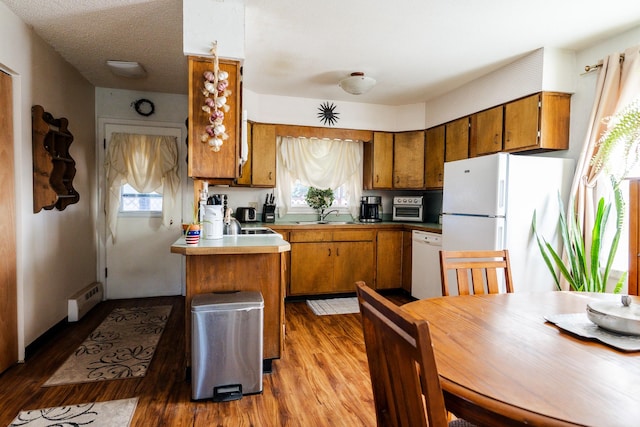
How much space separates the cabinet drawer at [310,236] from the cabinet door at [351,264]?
0.48 feet

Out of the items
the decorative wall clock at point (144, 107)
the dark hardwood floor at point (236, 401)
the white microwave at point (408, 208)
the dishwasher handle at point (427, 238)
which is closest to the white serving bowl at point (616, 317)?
the dark hardwood floor at point (236, 401)

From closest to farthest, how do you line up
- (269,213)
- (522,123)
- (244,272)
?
(244,272)
(522,123)
(269,213)

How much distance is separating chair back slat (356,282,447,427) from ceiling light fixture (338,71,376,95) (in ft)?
9.38

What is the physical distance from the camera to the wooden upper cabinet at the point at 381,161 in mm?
4520

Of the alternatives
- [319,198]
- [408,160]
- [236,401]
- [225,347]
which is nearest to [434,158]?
[408,160]

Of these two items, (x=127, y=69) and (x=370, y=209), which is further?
(x=370, y=209)

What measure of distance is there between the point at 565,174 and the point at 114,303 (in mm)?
4599

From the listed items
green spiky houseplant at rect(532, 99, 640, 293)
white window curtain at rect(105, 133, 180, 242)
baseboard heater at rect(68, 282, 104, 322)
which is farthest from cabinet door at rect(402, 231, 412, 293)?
baseboard heater at rect(68, 282, 104, 322)

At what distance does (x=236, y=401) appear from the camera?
200cm

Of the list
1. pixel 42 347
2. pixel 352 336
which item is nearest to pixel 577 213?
pixel 352 336

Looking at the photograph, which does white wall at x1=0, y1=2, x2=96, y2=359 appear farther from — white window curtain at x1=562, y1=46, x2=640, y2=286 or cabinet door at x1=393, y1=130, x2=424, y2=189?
white window curtain at x1=562, y1=46, x2=640, y2=286

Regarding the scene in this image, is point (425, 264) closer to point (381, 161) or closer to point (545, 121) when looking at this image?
point (381, 161)

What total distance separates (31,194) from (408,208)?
152 inches

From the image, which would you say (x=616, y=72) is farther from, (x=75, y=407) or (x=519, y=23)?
(x=75, y=407)
